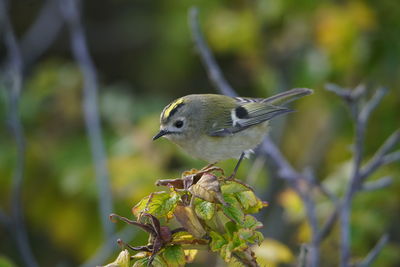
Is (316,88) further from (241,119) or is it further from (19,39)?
(19,39)

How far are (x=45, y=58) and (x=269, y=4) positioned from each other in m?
3.49

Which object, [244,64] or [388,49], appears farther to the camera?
[244,64]

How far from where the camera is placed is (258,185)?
14.7 feet

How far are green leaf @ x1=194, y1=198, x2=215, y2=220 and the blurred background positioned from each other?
1.62m

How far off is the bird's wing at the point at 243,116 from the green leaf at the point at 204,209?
1611 millimetres

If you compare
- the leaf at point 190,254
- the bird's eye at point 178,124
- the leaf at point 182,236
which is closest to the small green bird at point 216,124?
the bird's eye at point 178,124

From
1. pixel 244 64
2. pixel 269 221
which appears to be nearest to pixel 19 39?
pixel 244 64

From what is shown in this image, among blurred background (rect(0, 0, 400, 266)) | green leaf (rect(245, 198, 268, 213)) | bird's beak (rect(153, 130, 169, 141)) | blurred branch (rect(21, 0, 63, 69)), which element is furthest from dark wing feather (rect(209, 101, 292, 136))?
blurred branch (rect(21, 0, 63, 69))

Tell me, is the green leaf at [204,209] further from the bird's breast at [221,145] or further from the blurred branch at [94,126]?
the blurred branch at [94,126]

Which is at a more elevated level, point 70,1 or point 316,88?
point 70,1

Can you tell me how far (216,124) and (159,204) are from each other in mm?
1707

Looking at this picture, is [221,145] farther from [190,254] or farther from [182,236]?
[182,236]

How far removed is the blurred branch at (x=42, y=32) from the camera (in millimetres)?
6410

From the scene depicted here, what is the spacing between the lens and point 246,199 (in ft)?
6.35
